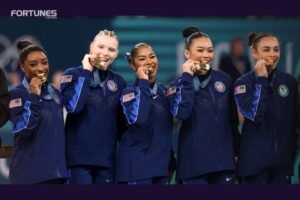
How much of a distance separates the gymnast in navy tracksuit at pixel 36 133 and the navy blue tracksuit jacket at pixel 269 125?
1351 millimetres

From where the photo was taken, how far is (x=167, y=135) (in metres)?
7.12

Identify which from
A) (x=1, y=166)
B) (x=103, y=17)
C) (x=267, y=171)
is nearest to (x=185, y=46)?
(x=103, y=17)

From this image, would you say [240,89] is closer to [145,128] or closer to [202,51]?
[202,51]

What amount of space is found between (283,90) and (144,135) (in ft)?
3.66

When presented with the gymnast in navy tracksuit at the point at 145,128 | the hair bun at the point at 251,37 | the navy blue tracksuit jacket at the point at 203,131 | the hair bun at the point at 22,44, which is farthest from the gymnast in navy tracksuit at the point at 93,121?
the hair bun at the point at 251,37

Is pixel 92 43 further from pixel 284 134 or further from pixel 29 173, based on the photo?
pixel 284 134

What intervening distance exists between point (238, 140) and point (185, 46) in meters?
0.81

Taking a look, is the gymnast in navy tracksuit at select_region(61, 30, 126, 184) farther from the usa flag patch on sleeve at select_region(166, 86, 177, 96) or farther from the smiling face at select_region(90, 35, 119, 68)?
the usa flag patch on sleeve at select_region(166, 86, 177, 96)

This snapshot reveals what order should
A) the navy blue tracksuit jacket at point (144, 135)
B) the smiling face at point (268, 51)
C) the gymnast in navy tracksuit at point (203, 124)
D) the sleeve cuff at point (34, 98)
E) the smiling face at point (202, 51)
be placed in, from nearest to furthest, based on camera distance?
the sleeve cuff at point (34, 98) → the navy blue tracksuit jacket at point (144, 135) → the gymnast in navy tracksuit at point (203, 124) → the smiling face at point (202, 51) → the smiling face at point (268, 51)

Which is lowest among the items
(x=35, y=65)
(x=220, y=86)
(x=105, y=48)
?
(x=220, y=86)

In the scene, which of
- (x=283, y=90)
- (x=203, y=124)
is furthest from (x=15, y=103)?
(x=283, y=90)

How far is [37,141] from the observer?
6.86 metres

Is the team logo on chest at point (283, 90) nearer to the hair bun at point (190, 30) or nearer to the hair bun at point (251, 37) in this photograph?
the hair bun at point (251, 37)

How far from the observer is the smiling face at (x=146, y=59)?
7137 mm
